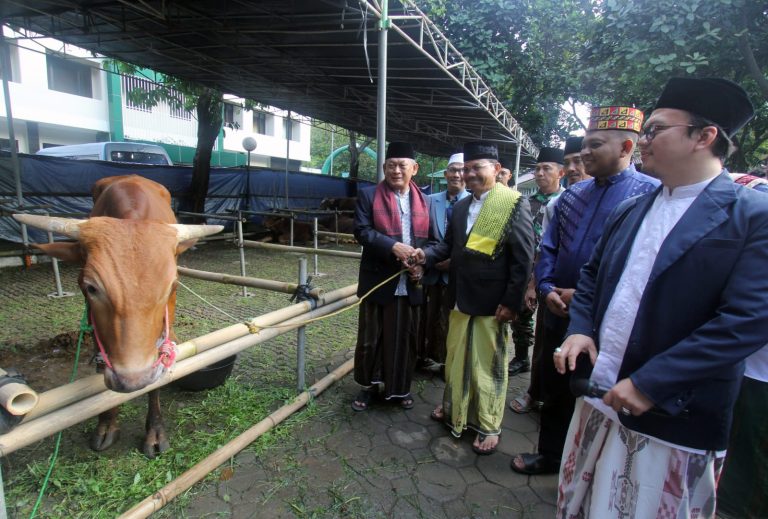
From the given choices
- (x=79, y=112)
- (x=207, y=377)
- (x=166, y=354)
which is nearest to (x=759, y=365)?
(x=166, y=354)

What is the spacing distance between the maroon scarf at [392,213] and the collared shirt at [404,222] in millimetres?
33

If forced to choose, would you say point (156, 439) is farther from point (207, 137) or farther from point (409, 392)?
point (207, 137)

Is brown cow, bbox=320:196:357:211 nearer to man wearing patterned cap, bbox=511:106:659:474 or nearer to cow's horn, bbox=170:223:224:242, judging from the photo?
man wearing patterned cap, bbox=511:106:659:474

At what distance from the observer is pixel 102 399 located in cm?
175

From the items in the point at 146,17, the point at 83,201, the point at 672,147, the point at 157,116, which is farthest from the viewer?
the point at 157,116

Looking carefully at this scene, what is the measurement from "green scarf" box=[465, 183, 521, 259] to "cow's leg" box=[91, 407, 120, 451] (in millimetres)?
2533

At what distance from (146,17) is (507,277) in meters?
5.51

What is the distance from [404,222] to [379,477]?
174 cm

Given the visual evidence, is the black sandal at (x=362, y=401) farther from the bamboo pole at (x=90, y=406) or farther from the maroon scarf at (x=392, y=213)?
the maroon scarf at (x=392, y=213)

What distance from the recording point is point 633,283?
5.14 ft

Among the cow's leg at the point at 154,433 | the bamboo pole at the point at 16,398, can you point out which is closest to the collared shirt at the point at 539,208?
the cow's leg at the point at 154,433

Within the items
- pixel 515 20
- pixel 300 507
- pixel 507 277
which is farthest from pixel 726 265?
pixel 515 20

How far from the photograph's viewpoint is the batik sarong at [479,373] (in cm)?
279

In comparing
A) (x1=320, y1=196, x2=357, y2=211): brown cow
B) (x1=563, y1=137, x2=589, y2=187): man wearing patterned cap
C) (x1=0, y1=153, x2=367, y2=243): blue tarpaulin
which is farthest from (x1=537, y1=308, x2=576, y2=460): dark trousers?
(x1=320, y1=196, x2=357, y2=211): brown cow
